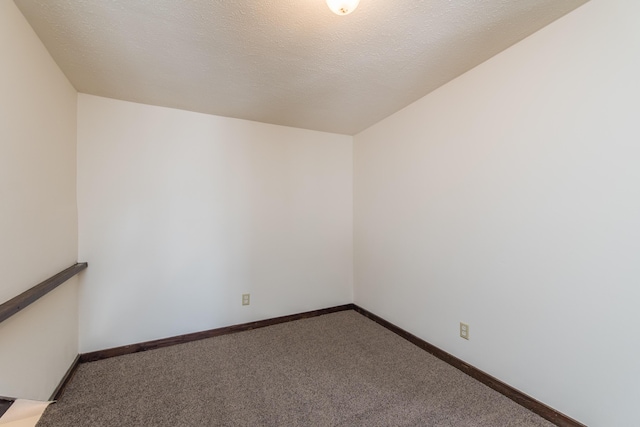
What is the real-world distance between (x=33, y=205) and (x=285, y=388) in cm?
183

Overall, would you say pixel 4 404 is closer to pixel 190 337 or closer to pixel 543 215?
pixel 543 215

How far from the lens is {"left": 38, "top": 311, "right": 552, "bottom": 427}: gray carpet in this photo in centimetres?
152

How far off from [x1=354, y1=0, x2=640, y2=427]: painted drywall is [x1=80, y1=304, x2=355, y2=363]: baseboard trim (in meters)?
1.21

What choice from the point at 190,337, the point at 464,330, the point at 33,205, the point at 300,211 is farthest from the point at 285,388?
the point at 33,205

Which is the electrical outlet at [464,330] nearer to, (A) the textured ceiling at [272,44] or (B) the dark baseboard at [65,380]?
(A) the textured ceiling at [272,44]

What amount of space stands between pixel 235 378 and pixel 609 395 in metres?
2.10

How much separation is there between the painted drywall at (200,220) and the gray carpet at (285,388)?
1.31 feet

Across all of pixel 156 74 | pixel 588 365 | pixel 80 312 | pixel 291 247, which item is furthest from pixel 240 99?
pixel 588 365

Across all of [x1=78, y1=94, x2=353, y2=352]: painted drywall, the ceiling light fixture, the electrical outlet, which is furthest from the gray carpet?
the ceiling light fixture

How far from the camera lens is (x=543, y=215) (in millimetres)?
1528

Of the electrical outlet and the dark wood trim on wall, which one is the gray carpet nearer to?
the electrical outlet

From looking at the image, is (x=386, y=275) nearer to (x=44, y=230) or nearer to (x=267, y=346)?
(x=267, y=346)

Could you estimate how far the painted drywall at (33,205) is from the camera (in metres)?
1.22

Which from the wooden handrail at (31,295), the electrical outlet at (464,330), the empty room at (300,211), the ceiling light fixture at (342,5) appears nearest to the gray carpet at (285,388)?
the empty room at (300,211)
